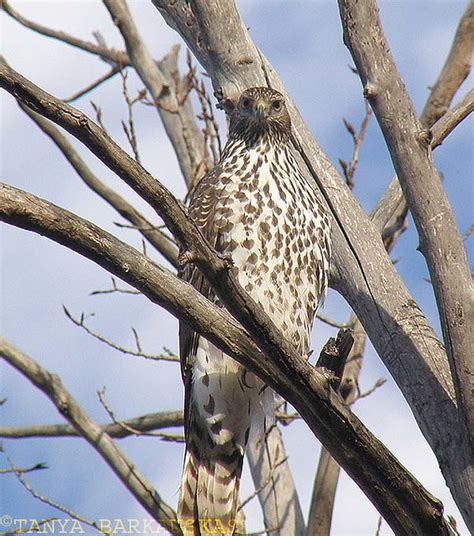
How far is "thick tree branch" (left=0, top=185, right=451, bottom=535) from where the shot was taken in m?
3.21

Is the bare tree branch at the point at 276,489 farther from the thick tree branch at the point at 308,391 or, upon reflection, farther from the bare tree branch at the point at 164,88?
the thick tree branch at the point at 308,391

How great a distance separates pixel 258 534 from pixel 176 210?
122 inches

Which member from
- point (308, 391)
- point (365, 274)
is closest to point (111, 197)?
point (365, 274)

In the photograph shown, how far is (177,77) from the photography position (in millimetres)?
7902

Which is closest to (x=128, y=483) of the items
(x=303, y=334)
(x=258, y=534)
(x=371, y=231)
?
(x=258, y=534)

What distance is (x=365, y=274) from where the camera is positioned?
456 centimetres

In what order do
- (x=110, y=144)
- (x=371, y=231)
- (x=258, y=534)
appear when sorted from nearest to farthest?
1. (x=110, y=144)
2. (x=371, y=231)
3. (x=258, y=534)

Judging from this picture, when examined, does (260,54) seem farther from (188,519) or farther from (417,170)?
(188,519)

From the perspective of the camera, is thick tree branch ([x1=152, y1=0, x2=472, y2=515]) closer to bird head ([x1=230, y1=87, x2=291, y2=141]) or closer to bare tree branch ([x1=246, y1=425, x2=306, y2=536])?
bird head ([x1=230, y1=87, x2=291, y2=141])

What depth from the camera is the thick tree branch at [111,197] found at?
6789 mm

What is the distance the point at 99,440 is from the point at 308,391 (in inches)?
112

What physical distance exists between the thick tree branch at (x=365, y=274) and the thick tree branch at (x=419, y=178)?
0.20 m

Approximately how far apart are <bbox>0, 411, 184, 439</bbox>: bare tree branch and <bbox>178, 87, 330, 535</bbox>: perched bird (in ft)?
4.12

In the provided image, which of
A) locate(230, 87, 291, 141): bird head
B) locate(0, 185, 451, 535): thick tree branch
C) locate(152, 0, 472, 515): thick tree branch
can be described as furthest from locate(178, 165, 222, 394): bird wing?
locate(0, 185, 451, 535): thick tree branch
